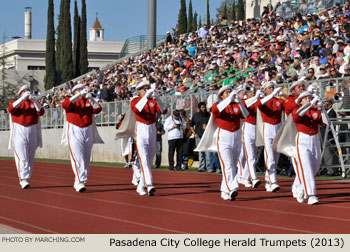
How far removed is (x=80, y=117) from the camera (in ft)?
54.1

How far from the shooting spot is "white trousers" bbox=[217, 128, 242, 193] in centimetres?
1406

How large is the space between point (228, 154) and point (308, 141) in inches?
60.7

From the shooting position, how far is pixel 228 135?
1430cm

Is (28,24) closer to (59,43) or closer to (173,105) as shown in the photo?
(59,43)

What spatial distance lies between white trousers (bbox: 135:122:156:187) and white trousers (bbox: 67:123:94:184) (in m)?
1.68

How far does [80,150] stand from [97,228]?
19.6 ft

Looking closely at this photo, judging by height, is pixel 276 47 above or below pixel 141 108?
above

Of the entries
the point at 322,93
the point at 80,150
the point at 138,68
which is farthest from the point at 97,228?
the point at 138,68

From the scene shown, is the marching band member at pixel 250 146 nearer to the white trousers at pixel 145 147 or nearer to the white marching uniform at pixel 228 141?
the white marching uniform at pixel 228 141

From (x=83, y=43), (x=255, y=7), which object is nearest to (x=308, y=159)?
(x=255, y=7)

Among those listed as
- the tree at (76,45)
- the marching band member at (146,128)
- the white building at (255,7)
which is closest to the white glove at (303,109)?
the marching band member at (146,128)

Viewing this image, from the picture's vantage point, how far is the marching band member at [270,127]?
1589cm

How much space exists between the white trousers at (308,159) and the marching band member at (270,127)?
247 centimetres

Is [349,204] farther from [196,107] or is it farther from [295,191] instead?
[196,107]
